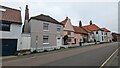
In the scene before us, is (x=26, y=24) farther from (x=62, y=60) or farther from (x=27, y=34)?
(x=62, y=60)

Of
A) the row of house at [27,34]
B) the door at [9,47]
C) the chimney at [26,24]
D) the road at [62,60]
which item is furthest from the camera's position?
the chimney at [26,24]

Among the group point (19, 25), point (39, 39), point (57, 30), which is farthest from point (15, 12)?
point (57, 30)

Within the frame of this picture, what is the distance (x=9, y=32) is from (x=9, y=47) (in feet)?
7.51

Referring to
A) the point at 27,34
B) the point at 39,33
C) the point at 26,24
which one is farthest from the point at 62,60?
the point at 26,24

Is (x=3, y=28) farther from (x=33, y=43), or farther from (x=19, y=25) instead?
(x=33, y=43)

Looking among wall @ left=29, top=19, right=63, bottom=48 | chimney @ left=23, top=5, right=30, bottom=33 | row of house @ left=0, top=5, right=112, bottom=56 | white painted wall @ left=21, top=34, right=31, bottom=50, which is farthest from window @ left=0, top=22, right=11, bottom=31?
chimney @ left=23, top=5, right=30, bottom=33

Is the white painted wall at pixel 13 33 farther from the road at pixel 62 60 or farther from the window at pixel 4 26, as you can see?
the road at pixel 62 60

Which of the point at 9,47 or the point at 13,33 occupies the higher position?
the point at 13,33

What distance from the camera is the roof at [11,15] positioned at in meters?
24.3

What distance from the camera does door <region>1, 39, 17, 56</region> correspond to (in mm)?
23000

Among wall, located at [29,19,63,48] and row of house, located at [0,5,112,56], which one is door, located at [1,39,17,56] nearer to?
row of house, located at [0,5,112,56]

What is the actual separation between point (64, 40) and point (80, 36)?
1535 cm

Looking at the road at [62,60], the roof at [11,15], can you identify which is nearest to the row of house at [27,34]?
the roof at [11,15]

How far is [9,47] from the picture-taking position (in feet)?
78.3
